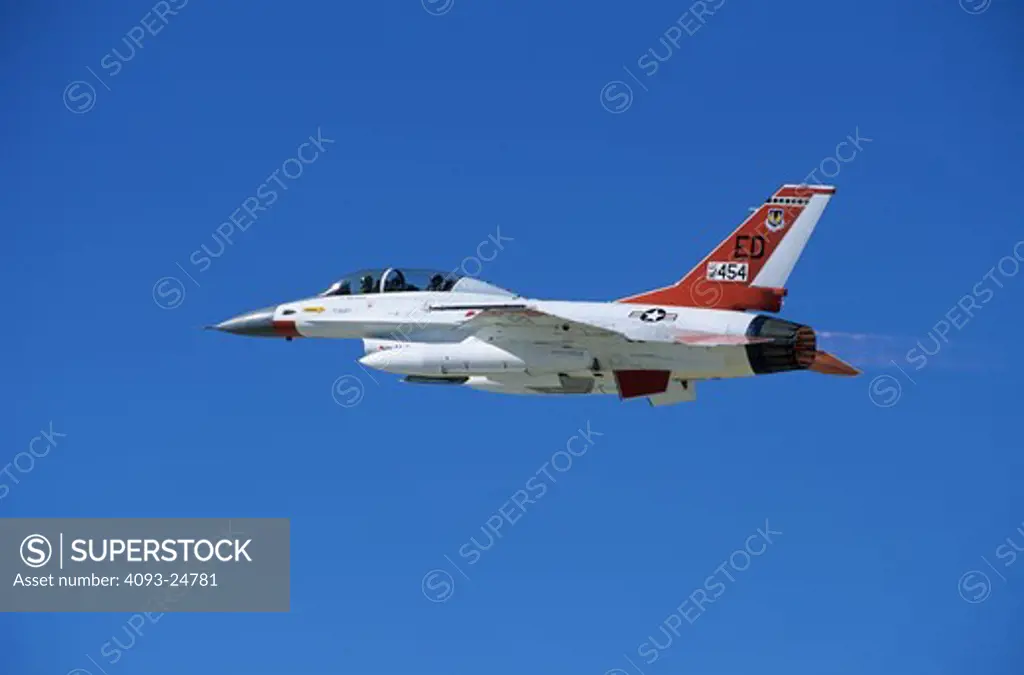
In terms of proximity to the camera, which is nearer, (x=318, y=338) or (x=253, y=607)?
(x=253, y=607)

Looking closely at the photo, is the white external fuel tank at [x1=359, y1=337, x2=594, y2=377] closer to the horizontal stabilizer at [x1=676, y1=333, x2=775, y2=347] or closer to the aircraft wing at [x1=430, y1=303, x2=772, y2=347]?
the aircraft wing at [x1=430, y1=303, x2=772, y2=347]

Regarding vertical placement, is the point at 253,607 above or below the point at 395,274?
below

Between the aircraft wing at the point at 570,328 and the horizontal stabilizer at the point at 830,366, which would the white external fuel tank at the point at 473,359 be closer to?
the aircraft wing at the point at 570,328

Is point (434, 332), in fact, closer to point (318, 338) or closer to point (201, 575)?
point (318, 338)

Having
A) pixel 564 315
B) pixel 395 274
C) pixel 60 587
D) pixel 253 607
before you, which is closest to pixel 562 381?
pixel 564 315

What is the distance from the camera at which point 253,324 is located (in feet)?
131

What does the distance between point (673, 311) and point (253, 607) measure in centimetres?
943

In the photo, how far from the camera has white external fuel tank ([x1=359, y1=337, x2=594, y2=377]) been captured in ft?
119

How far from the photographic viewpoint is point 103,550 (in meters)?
37.0

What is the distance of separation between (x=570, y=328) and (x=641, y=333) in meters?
1.31

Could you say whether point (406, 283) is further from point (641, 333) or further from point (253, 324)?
point (641, 333)

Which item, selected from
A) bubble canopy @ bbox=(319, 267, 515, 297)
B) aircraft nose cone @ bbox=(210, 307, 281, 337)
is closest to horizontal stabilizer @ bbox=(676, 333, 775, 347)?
bubble canopy @ bbox=(319, 267, 515, 297)

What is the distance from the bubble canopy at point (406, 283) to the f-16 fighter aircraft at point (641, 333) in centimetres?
7

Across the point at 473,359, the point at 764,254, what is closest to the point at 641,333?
the point at 764,254
